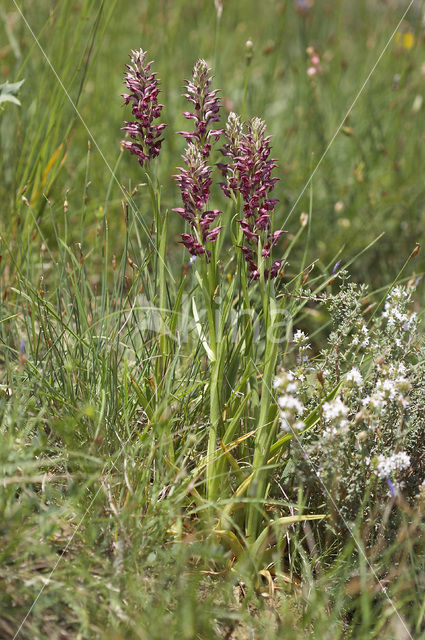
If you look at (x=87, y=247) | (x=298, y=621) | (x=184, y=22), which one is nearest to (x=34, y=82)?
(x=87, y=247)

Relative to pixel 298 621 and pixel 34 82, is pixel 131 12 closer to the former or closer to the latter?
pixel 34 82

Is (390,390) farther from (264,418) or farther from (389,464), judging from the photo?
(264,418)

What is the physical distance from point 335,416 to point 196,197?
24.6 inches

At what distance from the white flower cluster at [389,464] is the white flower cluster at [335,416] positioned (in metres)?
0.12

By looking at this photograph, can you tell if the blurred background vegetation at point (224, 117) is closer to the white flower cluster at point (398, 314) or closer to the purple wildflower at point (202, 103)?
the white flower cluster at point (398, 314)

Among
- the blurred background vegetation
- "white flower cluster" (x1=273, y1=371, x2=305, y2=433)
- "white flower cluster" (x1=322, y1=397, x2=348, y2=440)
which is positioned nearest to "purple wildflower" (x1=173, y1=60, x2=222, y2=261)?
"white flower cluster" (x1=273, y1=371, x2=305, y2=433)

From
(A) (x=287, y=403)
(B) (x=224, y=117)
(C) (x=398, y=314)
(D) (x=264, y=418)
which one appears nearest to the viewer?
(A) (x=287, y=403)

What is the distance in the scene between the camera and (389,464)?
63.4 inches

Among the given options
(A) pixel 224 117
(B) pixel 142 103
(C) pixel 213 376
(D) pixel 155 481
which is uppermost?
(A) pixel 224 117

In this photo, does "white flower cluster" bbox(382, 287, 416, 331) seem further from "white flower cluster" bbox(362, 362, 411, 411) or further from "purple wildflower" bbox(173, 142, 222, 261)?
"purple wildflower" bbox(173, 142, 222, 261)

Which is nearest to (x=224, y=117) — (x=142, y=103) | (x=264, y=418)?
(x=142, y=103)

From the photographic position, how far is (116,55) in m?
4.48

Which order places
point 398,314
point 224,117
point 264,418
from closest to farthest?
point 264,418 → point 398,314 → point 224,117

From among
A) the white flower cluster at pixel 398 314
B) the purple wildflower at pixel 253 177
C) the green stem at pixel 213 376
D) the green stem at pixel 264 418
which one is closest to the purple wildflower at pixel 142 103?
the purple wildflower at pixel 253 177
